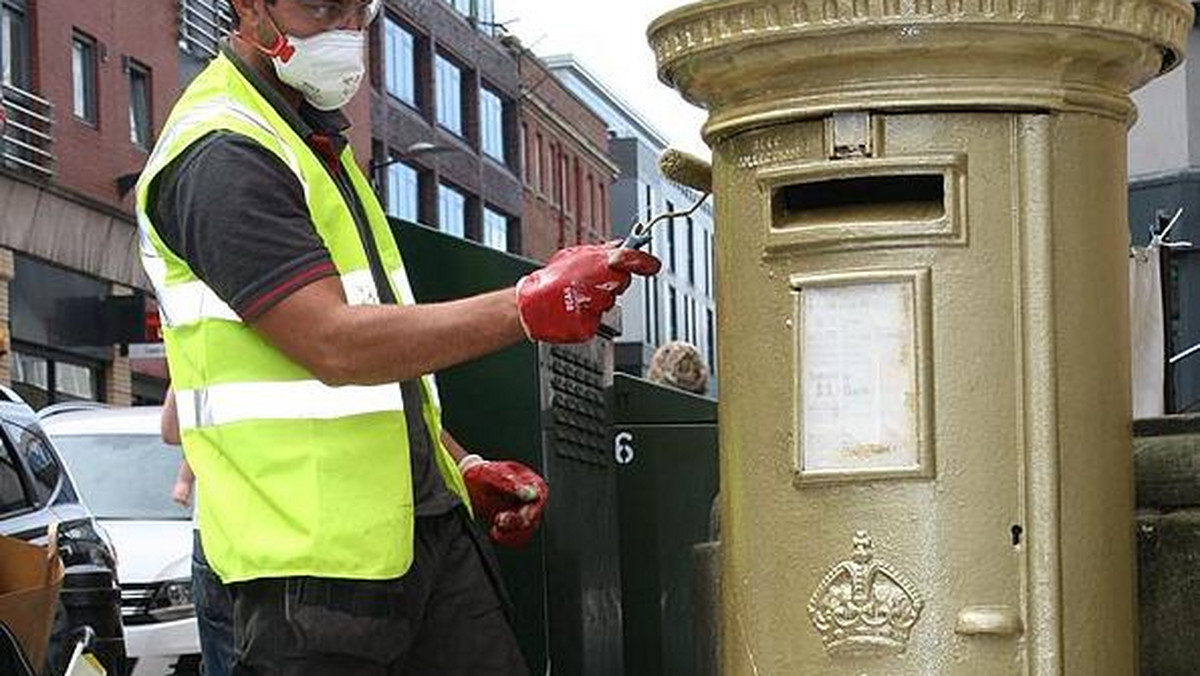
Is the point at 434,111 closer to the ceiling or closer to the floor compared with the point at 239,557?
closer to the ceiling

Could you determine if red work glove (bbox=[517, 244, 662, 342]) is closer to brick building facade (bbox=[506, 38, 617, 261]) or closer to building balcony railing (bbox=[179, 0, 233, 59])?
building balcony railing (bbox=[179, 0, 233, 59])

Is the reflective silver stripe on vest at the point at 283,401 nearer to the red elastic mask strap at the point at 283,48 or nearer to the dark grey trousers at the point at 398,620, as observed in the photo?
the dark grey trousers at the point at 398,620

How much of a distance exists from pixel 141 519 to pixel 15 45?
17.1m

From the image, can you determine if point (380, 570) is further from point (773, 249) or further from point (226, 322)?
point (773, 249)

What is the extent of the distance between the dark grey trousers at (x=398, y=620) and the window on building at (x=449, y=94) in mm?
45747

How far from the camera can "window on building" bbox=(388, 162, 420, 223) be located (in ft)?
146

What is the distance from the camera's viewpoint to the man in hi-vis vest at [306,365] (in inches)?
114

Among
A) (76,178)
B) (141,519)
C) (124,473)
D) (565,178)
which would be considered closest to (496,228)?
(565,178)

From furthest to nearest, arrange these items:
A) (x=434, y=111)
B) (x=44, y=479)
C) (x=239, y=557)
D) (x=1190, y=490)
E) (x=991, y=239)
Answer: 1. (x=434, y=111)
2. (x=44, y=479)
3. (x=1190, y=490)
4. (x=991, y=239)
5. (x=239, y=557)

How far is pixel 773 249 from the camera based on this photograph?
3.31m

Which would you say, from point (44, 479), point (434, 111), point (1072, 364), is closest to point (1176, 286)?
point (44, 479)

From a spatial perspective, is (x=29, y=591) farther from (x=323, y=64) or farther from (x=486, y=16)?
(x=486, y=16)

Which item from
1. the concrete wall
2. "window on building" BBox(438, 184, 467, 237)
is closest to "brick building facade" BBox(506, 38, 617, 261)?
"window on building" BBox(438, 184, 467, 237)

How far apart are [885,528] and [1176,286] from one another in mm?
6370
